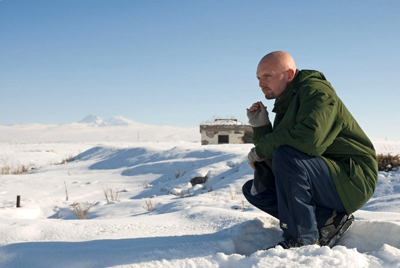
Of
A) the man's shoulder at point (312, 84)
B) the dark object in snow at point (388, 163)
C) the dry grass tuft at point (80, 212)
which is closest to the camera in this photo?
the man's shoulder at point (312, 84)

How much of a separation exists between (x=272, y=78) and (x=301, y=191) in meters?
0.82

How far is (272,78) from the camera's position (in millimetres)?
2645

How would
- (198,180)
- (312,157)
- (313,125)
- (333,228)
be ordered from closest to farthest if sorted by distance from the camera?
(313,125), (312,157), (333,228), (198,180)

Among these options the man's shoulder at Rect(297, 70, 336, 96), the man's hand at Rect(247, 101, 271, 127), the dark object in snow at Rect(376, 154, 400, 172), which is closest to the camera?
the man's shoulder at Rect(297, 70, 336, 96)

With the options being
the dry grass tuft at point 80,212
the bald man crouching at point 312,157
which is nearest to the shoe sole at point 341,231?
the bald man crouching at point 312,157

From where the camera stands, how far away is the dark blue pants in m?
2.32

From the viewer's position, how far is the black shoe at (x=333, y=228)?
99.8 inches

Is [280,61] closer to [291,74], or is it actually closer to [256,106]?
[291,74]

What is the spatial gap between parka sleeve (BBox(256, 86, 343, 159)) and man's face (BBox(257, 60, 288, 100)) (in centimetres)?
26

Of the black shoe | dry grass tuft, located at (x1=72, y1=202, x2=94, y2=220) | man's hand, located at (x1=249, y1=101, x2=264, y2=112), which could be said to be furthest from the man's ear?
dry grass tuft, located at (x1=72, y1=202, x2=94, y2=220)

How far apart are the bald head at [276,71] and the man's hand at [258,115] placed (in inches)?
9.3

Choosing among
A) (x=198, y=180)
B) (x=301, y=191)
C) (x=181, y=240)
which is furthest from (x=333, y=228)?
(x=198, y=180)

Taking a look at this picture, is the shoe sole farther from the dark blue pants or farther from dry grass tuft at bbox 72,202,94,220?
dry grass tuft at bbox 72,202,94,220

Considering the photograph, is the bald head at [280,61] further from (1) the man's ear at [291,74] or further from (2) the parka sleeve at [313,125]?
(2) the parka sleeve at [313,125]
